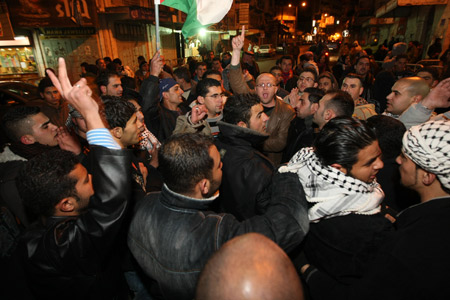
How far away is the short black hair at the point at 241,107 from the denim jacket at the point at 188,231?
1245 millimetres

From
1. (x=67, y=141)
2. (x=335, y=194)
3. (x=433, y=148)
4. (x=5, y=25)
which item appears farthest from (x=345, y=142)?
(x=5, y=25)

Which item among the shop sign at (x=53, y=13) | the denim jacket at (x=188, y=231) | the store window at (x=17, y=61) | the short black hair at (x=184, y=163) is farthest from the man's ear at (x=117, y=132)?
the store window at (x=17, y=61)

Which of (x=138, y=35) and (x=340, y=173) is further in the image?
(x=138, y=35)

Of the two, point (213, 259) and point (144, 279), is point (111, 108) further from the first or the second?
point (213, 259)

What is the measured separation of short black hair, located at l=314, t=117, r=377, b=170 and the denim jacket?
0.38m

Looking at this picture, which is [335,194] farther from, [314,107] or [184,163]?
[314,107]

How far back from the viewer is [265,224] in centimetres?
148

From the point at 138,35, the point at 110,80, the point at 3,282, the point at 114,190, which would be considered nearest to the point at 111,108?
the point at 114,190

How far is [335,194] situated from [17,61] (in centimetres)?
1822

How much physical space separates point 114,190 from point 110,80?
421 cm

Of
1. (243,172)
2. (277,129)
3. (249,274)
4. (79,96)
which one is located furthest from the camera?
(277,129)

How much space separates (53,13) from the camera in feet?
42.0

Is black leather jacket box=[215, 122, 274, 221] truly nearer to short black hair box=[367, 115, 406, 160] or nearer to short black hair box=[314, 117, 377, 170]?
short black hair box=[314, 117, 377, 170]

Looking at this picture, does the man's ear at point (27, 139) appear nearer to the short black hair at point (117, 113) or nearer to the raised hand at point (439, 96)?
the short black hair at point (117, 113)
